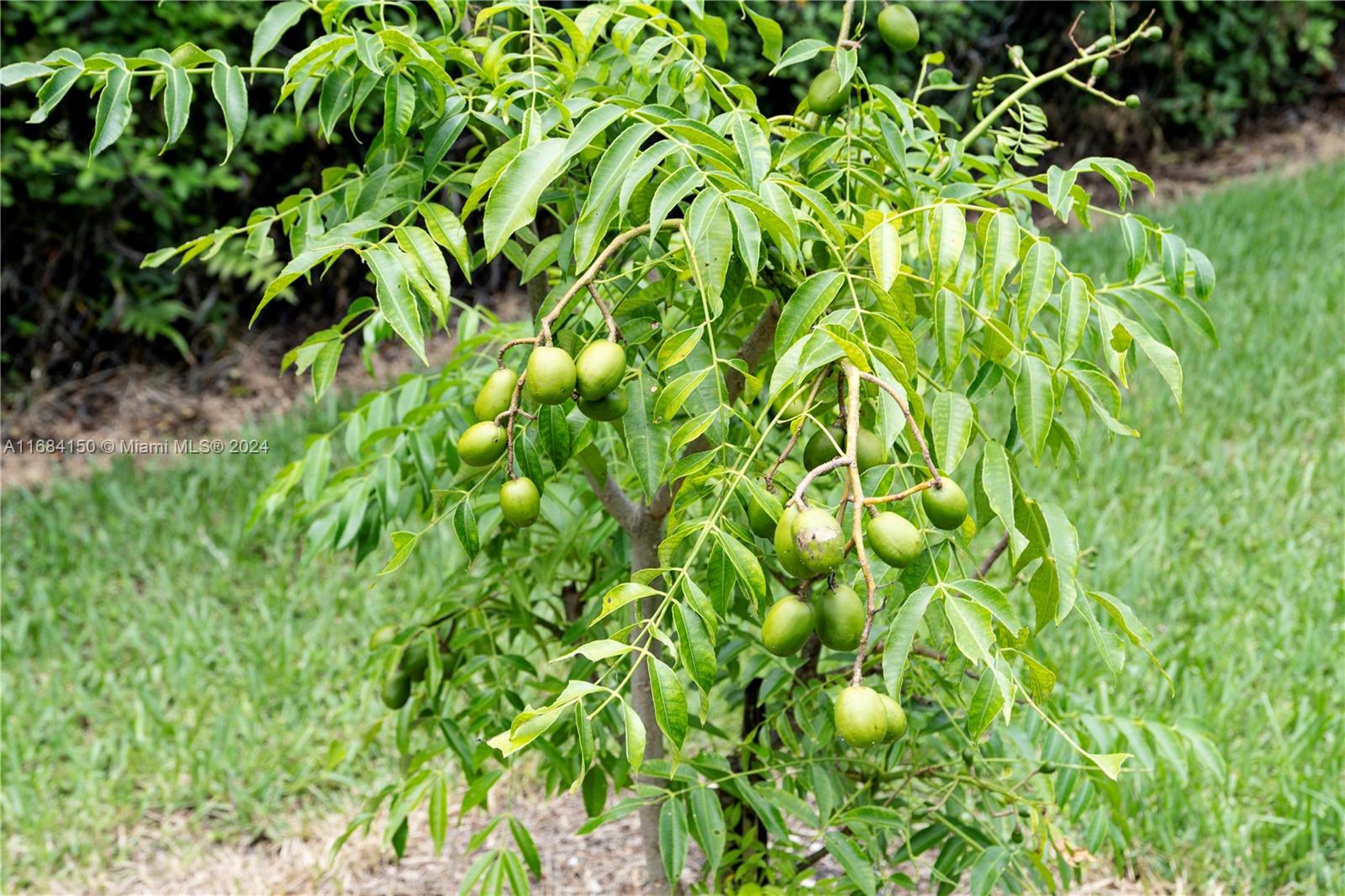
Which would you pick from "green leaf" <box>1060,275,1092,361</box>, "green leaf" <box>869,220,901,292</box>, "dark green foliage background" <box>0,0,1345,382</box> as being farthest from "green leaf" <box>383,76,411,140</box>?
"dark green foliage background" <box>0,0,1345,382</box>

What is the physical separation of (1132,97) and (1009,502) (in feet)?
2.95

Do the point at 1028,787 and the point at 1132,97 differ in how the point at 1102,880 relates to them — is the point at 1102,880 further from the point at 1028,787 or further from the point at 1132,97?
the point at 1132,97

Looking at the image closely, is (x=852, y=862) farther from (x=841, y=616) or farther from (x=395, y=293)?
(x=395, y=293)

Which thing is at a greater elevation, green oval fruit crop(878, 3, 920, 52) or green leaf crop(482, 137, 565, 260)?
green oval fruit crop(878, 3, 920, 52)

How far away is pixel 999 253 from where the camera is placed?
1.26 meters

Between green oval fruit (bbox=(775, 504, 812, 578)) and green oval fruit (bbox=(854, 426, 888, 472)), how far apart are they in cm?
12

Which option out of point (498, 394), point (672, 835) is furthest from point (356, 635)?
point (498, 394)

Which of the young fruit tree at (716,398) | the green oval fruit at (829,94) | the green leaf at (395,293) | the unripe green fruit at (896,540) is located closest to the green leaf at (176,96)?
the young fruit tree at (716,398)

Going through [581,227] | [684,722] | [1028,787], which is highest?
[581,227]

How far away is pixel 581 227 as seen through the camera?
116cm

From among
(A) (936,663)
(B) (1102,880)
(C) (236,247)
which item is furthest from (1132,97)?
(C) (236,247)

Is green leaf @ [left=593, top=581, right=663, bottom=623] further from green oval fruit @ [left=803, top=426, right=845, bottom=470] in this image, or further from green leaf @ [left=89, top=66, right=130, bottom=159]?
green leaf @ [left=89, top=66, right=130, bottom=159]

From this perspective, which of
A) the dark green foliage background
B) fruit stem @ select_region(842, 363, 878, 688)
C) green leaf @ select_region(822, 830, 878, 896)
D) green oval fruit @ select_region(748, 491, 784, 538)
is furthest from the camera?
the dark green foliage background

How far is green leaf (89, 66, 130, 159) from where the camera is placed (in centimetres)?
137
